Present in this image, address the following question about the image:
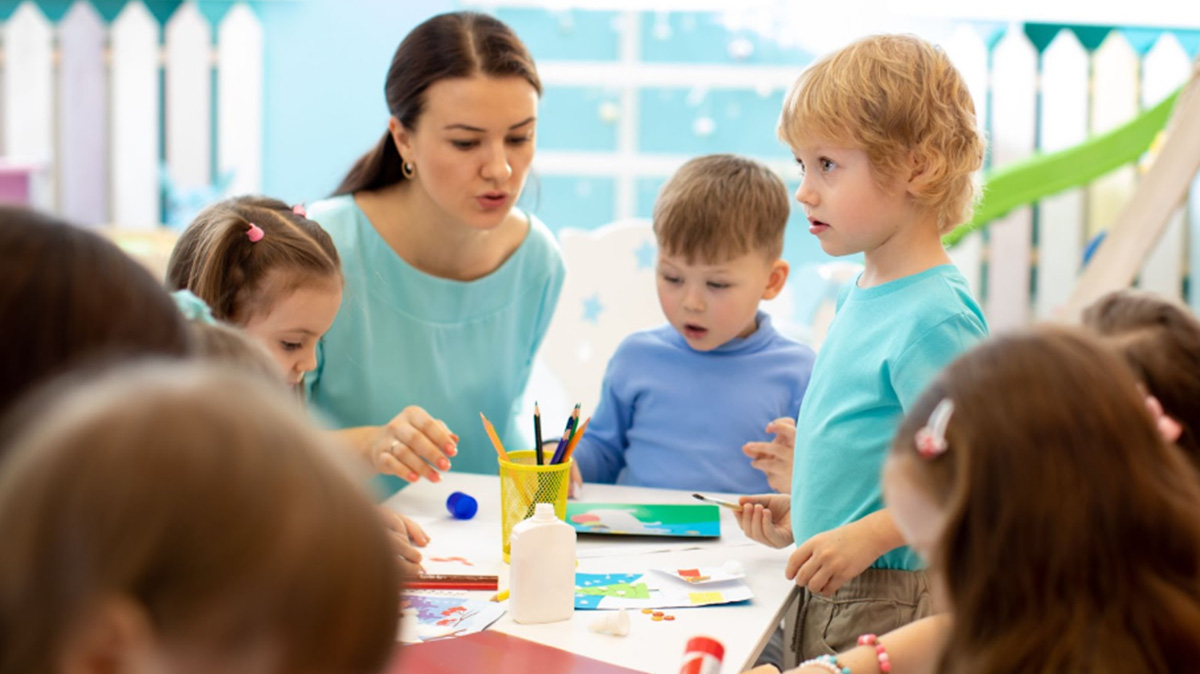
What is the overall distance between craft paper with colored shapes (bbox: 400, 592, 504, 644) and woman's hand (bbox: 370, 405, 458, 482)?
221mm

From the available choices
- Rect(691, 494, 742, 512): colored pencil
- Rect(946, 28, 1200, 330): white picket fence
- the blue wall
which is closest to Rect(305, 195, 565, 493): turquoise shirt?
Rect(691, 494, 742, 512): colored pencil

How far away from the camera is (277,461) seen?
0.51m

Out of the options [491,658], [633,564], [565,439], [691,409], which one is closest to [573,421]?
[565,439]

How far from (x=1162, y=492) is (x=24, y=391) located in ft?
2.15

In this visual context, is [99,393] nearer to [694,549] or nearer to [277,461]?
[277,461]

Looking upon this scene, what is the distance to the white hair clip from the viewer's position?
0.74 metres

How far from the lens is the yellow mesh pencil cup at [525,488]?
1.30 meters

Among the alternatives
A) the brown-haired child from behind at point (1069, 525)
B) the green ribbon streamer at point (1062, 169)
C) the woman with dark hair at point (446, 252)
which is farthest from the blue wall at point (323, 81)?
the brown-haired child from behind at point (1069, 525)

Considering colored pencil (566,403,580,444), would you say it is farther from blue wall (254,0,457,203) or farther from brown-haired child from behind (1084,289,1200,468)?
blue wall (254,0,457,203)

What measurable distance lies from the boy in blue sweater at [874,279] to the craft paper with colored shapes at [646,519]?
90 mm

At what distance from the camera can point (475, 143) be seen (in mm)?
1745

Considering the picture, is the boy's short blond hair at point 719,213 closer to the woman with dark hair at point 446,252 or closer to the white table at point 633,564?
the woman with dark hair at point 446,252

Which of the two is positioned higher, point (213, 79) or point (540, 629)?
point (213, 79)

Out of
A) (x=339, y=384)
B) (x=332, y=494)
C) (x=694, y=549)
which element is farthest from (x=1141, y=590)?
(x=339, y=384)
